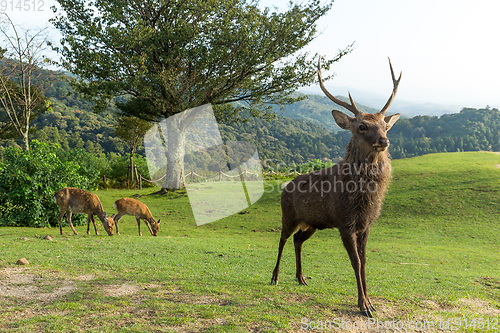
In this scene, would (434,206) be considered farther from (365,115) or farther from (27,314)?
(27,314)

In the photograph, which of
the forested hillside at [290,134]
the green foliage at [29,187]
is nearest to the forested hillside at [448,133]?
the forested hillside at [290,134]

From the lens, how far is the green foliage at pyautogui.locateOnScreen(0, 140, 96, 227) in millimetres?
11016

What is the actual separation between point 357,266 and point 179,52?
15617 mm

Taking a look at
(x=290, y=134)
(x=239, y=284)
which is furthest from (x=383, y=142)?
Answer: (x=290, y=134)

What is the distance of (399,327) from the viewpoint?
363cm

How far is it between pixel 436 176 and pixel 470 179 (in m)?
1.84

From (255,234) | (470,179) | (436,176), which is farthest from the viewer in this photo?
(436,176)

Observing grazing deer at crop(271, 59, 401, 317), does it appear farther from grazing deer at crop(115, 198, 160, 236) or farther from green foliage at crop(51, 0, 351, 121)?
green foliage at crop(51, 0, 351, 121)

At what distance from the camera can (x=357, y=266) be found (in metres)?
3.86

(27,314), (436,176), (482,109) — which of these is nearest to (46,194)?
(27,314)

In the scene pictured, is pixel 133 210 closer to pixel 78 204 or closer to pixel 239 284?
pixel 78 204

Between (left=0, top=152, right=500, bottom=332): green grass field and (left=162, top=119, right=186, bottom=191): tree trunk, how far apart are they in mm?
7583

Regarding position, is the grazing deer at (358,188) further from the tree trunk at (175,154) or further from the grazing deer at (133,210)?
the tree trunk at (175,154)

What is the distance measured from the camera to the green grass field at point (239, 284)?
3553mm
